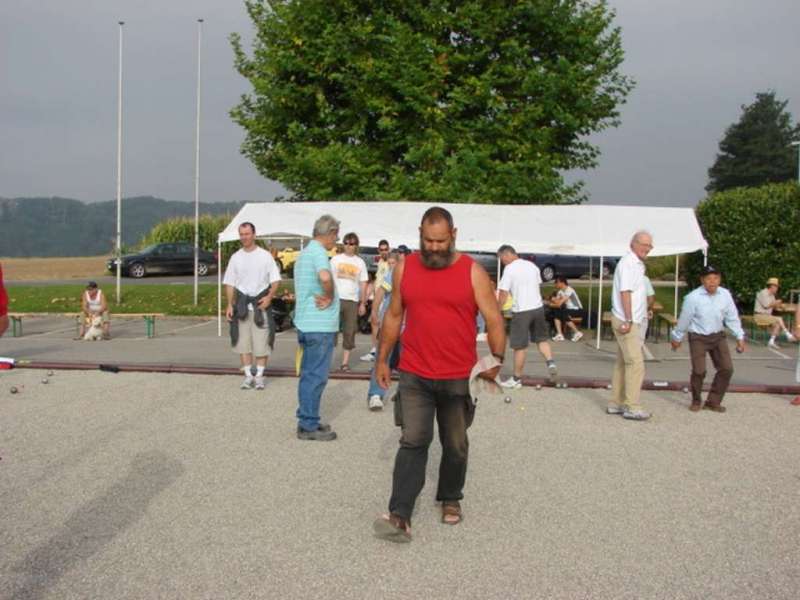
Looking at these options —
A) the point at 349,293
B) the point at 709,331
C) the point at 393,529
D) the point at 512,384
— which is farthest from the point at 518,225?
the point at 393,529

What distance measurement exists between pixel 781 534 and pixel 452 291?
7.86 feet

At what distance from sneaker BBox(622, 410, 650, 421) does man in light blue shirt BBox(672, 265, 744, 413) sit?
91 cm

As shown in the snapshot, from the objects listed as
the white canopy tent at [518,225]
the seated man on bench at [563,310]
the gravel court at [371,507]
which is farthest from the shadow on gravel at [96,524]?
the seated man on bench at [563,310]

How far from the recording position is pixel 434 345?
5.11m

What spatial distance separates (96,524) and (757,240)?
63.0 ft

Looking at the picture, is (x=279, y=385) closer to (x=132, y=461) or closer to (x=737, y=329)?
(x=132, y=461)

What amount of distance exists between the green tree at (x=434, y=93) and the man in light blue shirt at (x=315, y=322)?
14.2 metres

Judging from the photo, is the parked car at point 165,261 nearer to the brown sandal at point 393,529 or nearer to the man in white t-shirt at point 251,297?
the man in white t-shirt at point 251,297

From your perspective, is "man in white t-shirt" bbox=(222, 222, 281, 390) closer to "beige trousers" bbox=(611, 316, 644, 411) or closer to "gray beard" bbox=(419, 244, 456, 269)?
"beige trousers" bbox=(611, 316, 644, 411)

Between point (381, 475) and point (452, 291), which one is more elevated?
point (452, 291)

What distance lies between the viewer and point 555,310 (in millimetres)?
18547

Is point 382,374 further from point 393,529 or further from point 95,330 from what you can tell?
point 95,330

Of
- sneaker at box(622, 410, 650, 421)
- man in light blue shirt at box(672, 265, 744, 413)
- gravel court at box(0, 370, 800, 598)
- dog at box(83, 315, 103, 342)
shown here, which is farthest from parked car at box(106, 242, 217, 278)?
sneaker at box(622, 410, 650, 421)

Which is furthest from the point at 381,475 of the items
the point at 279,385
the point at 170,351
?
the point at 170,351
